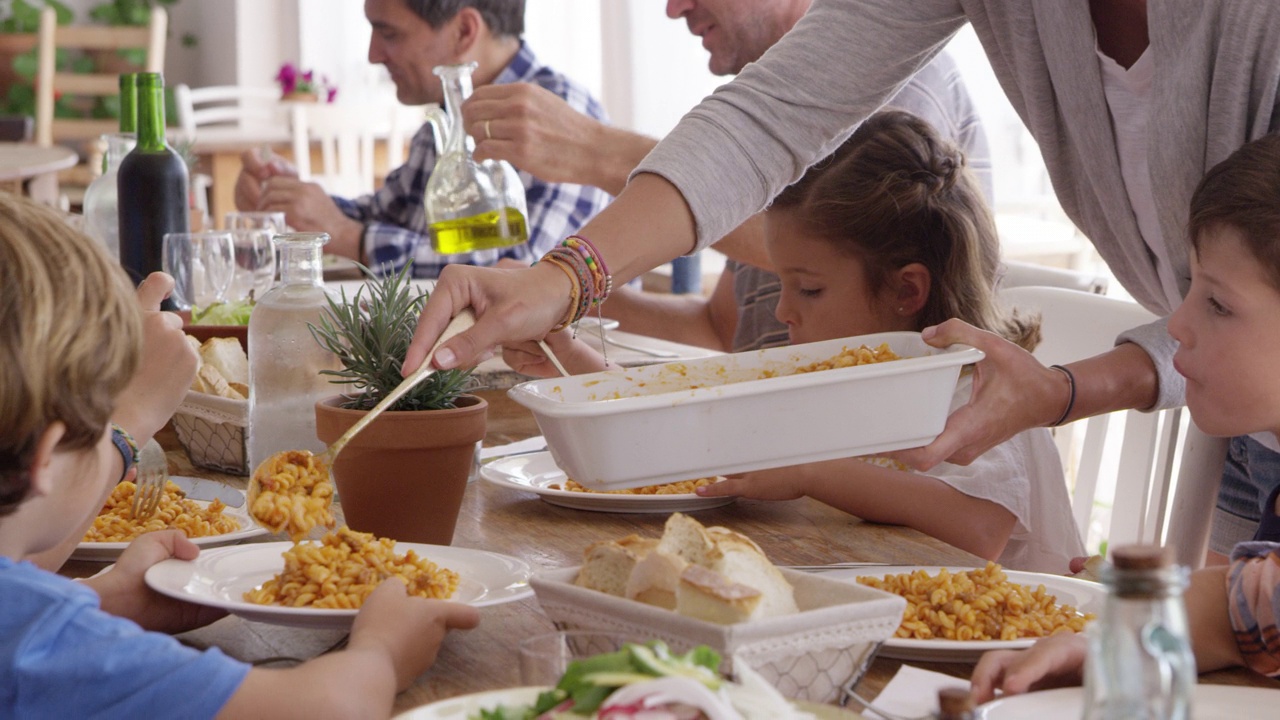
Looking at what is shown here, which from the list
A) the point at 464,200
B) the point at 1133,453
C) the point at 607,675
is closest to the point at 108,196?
the point at 464,200

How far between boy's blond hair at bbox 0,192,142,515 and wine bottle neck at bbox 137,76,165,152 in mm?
1339

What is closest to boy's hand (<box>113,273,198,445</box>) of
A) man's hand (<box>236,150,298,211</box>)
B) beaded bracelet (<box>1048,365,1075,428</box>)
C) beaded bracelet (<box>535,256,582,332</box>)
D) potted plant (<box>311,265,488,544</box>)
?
potted plant (<box>311,265,488,544</box>)

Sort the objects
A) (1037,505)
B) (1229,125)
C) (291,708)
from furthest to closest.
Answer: (1037,505), (1229,125), (291,708)

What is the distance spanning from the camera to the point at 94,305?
867 millimetres

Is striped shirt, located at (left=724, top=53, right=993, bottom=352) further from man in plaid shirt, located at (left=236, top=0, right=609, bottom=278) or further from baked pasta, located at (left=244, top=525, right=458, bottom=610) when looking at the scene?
baked pasta, located at (left=244, top=525, right=458, bottom=610)

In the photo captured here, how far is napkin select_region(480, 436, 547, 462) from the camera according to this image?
1670 millimetres

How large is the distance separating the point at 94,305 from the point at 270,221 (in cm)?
192

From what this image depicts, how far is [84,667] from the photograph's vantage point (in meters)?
0.78

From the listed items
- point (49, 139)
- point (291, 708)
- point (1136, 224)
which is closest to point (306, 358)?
point (291, 708)

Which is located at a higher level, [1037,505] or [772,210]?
[772,210]

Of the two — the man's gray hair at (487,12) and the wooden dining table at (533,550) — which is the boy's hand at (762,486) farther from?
the man's gray hair at (487,12)

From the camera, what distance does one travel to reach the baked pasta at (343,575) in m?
0.99

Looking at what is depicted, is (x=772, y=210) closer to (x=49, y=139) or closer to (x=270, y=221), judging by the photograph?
(x=270, y=221)

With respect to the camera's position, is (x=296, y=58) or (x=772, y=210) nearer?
(x=772, y=210)
